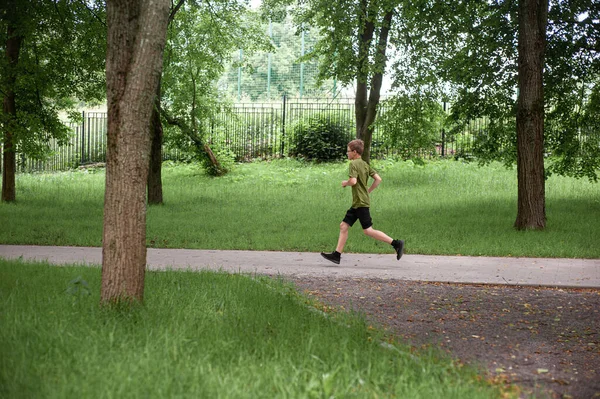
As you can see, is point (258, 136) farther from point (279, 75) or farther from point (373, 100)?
point (279, 75)

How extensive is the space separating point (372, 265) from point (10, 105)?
492 inches

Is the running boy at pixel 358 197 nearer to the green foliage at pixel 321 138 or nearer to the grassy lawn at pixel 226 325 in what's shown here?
the grassy lawn at pixel 226 325

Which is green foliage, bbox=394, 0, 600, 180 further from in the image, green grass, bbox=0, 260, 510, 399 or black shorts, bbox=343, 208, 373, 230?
green grass, bbox=0, 260, 510, 399

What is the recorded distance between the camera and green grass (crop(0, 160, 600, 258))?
1280 cm

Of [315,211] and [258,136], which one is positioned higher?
[258,136]

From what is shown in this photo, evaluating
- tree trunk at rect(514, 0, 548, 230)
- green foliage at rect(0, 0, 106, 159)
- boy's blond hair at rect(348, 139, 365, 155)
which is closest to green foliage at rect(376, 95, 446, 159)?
tree trunk at rect(514, 0, 548, 230)

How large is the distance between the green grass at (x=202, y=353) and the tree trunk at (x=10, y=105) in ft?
39.6

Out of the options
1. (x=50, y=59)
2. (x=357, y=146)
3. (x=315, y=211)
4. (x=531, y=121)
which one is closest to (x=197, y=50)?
(x=50, y=59)

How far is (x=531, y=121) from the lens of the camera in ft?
46.4

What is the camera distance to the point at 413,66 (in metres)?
19.2

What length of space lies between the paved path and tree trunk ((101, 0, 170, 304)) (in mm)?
3367

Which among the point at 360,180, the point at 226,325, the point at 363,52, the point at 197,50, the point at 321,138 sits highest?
the point at 197,50

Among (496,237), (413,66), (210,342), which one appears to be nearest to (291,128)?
(413,66)

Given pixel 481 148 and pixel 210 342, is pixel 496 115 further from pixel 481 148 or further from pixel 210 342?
pixel 210 342
